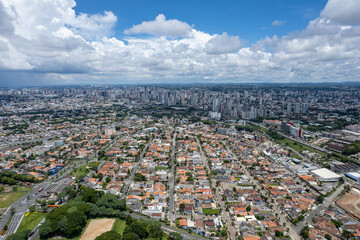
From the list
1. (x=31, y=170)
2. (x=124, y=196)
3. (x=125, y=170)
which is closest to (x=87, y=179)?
(x=125, y=170)

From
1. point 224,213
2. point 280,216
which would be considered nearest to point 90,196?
point 224,213

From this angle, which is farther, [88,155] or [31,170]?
[88,155]

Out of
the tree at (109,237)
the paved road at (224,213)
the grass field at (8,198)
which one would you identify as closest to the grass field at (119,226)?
the tree at (109,237)

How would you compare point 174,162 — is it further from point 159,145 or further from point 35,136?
point 35,136

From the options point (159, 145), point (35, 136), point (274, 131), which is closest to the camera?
point (159, 145)

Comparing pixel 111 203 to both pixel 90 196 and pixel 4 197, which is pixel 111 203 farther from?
pixel 4 197

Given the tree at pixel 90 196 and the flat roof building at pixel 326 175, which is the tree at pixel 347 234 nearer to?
the flat roof building at pixel 326 175

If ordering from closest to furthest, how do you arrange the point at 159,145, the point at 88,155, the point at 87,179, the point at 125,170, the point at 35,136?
the point at 87,179 → the point at 125,170 → the point at 88,155 → the point at 159,145 → the point at 35,136

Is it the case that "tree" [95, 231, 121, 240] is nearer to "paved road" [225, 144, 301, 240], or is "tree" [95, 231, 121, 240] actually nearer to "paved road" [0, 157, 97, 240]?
"paved road" [0, 157, 97, 240]
